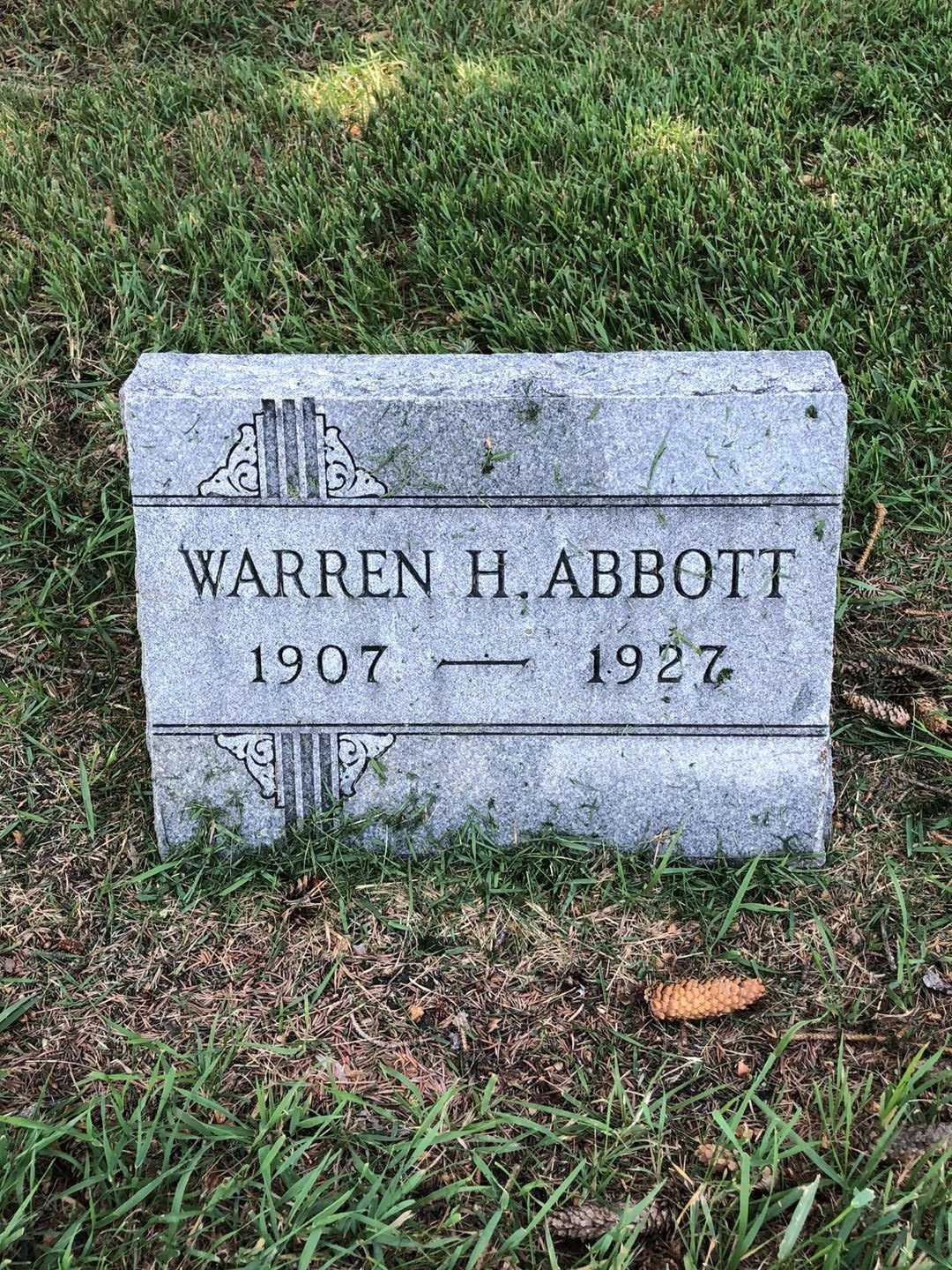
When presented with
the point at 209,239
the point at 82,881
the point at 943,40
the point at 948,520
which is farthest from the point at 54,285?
the point at 943,40

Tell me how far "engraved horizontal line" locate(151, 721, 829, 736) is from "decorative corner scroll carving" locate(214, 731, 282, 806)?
0.6 inches

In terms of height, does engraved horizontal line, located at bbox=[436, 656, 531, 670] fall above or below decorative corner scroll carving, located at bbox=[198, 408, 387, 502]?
below

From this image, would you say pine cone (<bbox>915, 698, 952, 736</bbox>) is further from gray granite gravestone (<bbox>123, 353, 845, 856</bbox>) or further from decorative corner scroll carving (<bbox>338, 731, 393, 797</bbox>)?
decorative corner scroll carving (<bbox>338, 731, 393, 797</bbox>)

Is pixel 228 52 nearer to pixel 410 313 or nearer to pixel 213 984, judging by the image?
pixel 410 313

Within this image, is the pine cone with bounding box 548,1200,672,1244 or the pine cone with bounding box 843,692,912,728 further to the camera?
the pine cone with bounding box 843,692,912,728

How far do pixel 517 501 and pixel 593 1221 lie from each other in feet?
4.34

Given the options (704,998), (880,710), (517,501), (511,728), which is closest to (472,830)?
(511,728)

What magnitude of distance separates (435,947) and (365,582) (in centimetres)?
77

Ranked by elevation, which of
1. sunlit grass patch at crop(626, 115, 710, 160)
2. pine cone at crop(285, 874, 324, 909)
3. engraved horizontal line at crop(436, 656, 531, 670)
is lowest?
pine cone at crop(285, 874, 324, 909)

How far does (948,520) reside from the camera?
3.20 m

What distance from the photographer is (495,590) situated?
8.35 ft

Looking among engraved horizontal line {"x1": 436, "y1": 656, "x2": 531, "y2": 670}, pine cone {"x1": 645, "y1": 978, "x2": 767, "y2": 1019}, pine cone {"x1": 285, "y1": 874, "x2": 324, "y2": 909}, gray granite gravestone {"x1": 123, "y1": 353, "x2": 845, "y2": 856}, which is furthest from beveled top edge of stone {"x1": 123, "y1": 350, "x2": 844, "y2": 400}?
pine cone {"x1": 645, "y1": 978, "x2": 767, "y2": 1019}

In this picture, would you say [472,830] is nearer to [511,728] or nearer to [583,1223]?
[511,728]

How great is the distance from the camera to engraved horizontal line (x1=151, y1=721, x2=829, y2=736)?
8.58 feet
